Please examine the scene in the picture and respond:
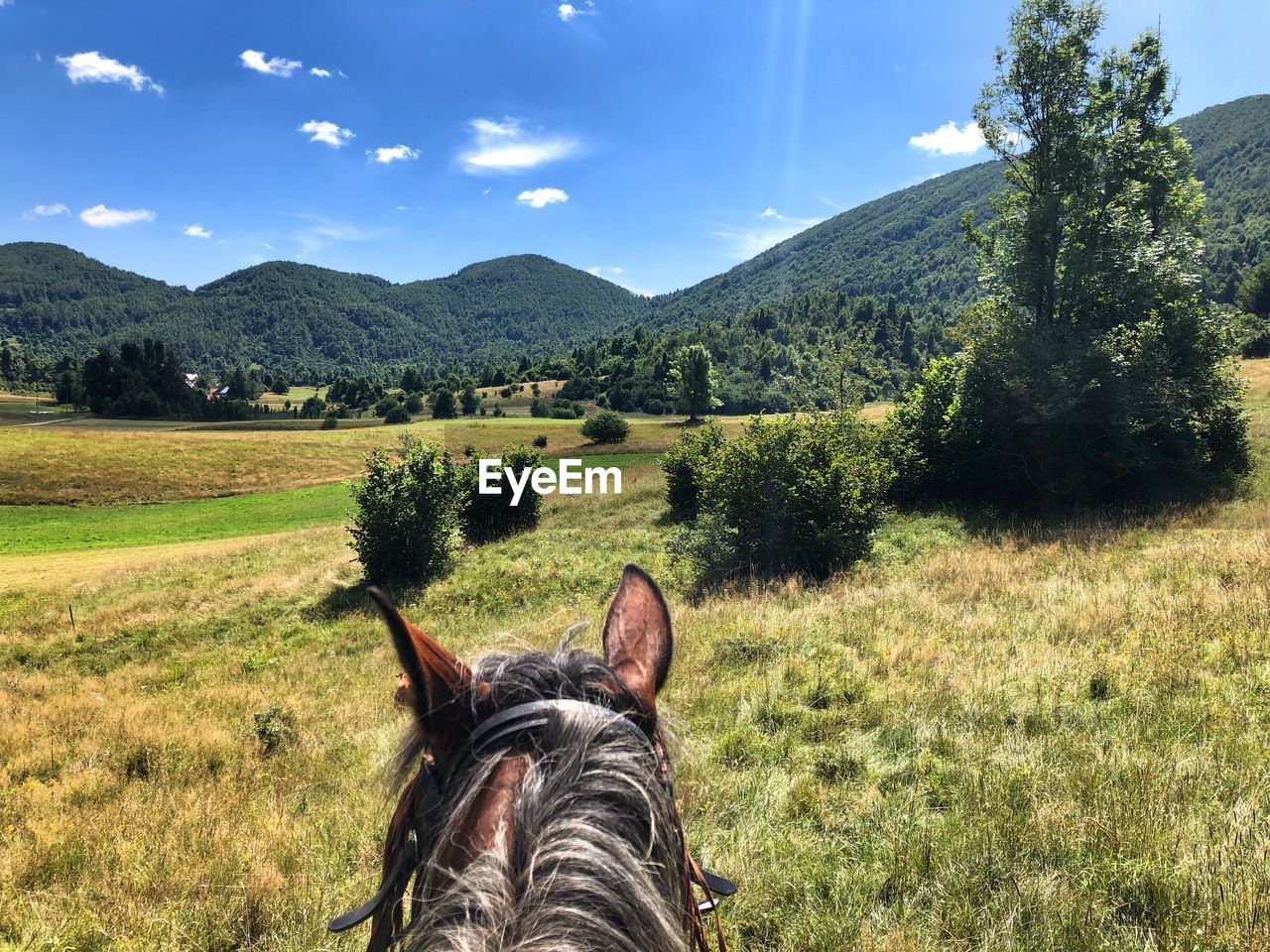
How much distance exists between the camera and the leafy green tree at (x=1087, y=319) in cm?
1461

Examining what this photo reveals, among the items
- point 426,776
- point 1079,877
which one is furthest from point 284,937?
point 1079,877

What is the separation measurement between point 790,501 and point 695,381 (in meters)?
63.1

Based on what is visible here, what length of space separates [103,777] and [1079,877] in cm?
740

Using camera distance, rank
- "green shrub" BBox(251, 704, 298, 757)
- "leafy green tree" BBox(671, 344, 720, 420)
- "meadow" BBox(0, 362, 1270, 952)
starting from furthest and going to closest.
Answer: "leafy green tree" BBox(671, 344, 720, 420)
"green shrub" BBox(251, 704, 298, 757)
"meadow" BBox(0, 362, 1270, 952)

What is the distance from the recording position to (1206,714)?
358 cm

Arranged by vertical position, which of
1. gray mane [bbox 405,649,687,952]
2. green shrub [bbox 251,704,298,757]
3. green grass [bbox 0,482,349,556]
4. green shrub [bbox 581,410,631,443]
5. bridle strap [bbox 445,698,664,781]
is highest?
green shrub [bbox 581,410,631,443]

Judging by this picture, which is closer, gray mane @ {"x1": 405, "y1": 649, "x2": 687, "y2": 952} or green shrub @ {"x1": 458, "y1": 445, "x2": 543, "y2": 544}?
gray mane @ {"x1": 405, "y1": 649, "x2": 687, "y2": 952}

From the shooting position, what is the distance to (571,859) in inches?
35.6

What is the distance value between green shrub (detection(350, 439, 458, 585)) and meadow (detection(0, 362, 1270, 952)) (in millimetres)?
3571

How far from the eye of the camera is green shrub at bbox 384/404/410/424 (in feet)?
246

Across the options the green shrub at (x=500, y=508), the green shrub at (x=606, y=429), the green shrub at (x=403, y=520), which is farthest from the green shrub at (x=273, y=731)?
the green shrub at (x=606, y=429)

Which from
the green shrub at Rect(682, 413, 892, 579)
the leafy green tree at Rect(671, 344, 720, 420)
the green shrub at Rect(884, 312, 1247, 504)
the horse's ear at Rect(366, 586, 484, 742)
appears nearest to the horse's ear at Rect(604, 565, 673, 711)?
the horse's ear at Rect(366, 586, 484, 742)

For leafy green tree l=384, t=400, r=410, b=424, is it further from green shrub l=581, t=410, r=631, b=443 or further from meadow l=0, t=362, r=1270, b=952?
meadow l=0, t=362, r=1270, b=952

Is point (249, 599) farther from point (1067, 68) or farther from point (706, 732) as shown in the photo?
point (1067, 68)
